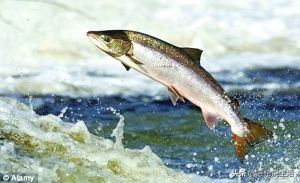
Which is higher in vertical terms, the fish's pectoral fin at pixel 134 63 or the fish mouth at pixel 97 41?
the fish mouth at pixel 97 41

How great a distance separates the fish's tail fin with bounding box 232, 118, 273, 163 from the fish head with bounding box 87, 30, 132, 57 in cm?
71

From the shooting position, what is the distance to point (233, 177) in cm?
705

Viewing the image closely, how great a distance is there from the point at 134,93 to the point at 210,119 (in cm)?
580

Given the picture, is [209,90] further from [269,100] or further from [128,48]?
[269,100]

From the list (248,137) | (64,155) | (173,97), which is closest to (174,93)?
(173,97)

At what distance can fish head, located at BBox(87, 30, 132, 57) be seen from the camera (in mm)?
4523

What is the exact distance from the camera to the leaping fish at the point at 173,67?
15.0ft

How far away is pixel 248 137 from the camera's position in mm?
4820

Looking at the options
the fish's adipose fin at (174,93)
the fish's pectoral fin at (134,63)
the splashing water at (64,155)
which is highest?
the fish's pectoral fin at (134,63)

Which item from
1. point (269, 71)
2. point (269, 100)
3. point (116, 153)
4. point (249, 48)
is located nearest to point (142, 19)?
point (249, 48)

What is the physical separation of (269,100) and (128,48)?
220 inches

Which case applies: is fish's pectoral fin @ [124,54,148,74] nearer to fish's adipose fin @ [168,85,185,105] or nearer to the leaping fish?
the leaping fish

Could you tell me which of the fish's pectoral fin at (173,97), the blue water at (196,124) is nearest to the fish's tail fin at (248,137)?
the fish's pectoral fin at (173,97)

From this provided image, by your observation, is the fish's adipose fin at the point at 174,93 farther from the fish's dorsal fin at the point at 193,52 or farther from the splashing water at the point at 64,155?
the splashing water at the point at 64,155
